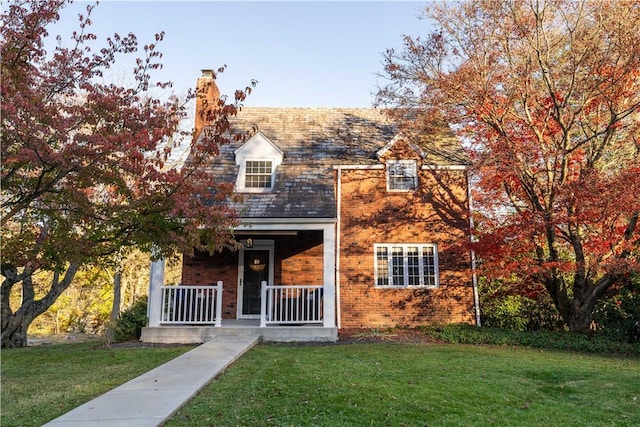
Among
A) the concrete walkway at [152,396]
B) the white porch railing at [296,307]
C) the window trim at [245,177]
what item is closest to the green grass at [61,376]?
the concrete walkway at [152,396]

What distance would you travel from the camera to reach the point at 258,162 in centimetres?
1435

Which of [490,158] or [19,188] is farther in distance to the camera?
[490,158]

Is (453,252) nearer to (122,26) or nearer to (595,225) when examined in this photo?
(595,225)

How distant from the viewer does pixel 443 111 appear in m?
12.8

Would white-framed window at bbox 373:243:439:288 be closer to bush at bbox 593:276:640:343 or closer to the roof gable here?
the roof gable

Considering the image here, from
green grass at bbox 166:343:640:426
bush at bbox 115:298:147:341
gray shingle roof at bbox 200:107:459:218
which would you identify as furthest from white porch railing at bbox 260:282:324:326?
bush at bbox 115:298:147:341

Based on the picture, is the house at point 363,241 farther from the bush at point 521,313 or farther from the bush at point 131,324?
the bush at point 131,324

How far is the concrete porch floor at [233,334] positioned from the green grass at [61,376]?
0.99m

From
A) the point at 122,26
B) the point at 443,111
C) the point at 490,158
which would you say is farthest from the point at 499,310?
the point at 122,26

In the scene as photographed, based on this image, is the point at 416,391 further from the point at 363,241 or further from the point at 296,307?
the point at 363,241

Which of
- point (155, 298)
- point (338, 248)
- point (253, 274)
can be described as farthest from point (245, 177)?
point (155, 298)

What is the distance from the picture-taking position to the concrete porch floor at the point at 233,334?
11.5 m

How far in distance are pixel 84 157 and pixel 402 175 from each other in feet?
36.6

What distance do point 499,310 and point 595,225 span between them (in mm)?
3927
